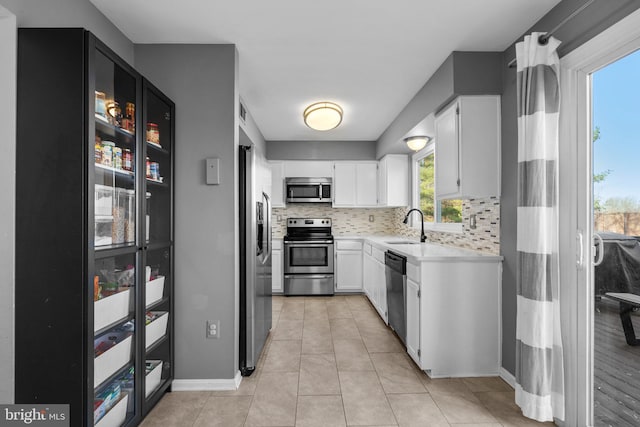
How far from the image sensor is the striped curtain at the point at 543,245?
6.48ft

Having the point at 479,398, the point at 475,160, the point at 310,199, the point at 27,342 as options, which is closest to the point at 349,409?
the point at 479,398

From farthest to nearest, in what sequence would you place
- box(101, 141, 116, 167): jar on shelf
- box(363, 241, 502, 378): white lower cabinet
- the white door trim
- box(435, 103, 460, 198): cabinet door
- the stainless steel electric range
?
the stainless steel electric range
box(435, 103, 460, 198): cabinet door
box(363, 241, 502, 378): white lower cabinet
the white door trim
box(101, 141, 116, 167): jar on shelf

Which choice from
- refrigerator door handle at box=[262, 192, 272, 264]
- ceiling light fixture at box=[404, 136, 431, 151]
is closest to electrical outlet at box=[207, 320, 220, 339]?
refrigerator door handle at box=[262, 192, 272, 264]

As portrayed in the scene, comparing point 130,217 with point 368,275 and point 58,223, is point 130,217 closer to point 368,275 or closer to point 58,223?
point 58,223

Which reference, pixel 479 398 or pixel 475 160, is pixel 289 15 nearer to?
pixel 475 160

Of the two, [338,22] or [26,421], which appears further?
[338,22]

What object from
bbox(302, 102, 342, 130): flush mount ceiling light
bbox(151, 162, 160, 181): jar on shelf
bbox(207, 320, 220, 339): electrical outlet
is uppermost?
bbox(302, 102, 342, 130): flush mount ceiling light

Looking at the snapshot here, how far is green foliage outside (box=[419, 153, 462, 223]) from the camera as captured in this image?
12.5 ft

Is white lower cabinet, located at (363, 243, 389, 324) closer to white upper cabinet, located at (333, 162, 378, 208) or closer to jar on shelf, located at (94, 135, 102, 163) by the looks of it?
white upper cabinet, located at (333, 162, 378, 208)

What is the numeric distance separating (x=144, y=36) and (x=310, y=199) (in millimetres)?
3406

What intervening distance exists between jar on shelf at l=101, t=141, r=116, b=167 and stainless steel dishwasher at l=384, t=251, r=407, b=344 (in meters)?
2.30

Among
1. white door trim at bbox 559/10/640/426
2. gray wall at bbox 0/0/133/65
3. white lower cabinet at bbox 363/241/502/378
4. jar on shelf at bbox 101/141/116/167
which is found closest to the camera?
gray wall at bbox 0/0/133/65

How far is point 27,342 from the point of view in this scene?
1506 millimetres

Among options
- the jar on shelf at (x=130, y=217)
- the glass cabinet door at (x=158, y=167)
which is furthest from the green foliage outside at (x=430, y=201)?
the jar on shelf at (x=130, y=217)
